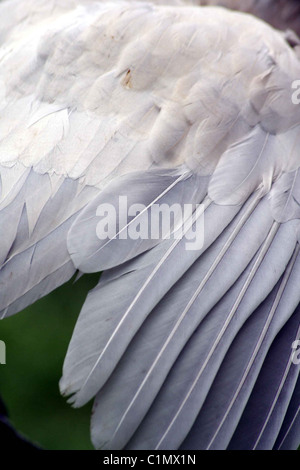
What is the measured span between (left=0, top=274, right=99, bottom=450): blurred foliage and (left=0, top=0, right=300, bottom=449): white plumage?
144cm

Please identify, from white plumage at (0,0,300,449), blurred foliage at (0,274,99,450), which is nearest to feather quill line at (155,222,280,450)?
white plumage at (0,0,300,449)

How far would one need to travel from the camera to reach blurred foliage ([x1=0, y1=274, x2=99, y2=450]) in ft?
9.83

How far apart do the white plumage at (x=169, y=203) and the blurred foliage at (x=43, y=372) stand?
144cm

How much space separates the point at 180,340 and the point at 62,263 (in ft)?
1.14

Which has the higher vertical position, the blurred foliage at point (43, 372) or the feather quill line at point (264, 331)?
the feather quill line at point (264, 331)

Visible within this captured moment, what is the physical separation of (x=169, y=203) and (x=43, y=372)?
5.82 ft

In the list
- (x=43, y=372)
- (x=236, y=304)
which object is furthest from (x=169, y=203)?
(x=43, y=372)

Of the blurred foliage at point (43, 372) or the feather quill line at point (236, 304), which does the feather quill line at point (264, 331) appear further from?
the blurred foliage at point (43, 372)

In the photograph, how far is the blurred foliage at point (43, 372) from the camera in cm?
300

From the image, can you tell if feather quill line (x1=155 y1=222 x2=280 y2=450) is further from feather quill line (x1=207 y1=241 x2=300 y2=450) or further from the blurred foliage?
the blurred foliage

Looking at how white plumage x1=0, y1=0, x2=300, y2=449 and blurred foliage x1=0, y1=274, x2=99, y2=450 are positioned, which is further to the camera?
blurred foliage x1=0, y1=274, x2=99, y2=450

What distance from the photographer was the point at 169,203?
5.60 ft

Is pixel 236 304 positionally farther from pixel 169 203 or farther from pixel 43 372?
pixel 43 372

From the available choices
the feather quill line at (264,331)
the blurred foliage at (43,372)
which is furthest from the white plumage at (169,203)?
the blurred foliage at (43,372)
